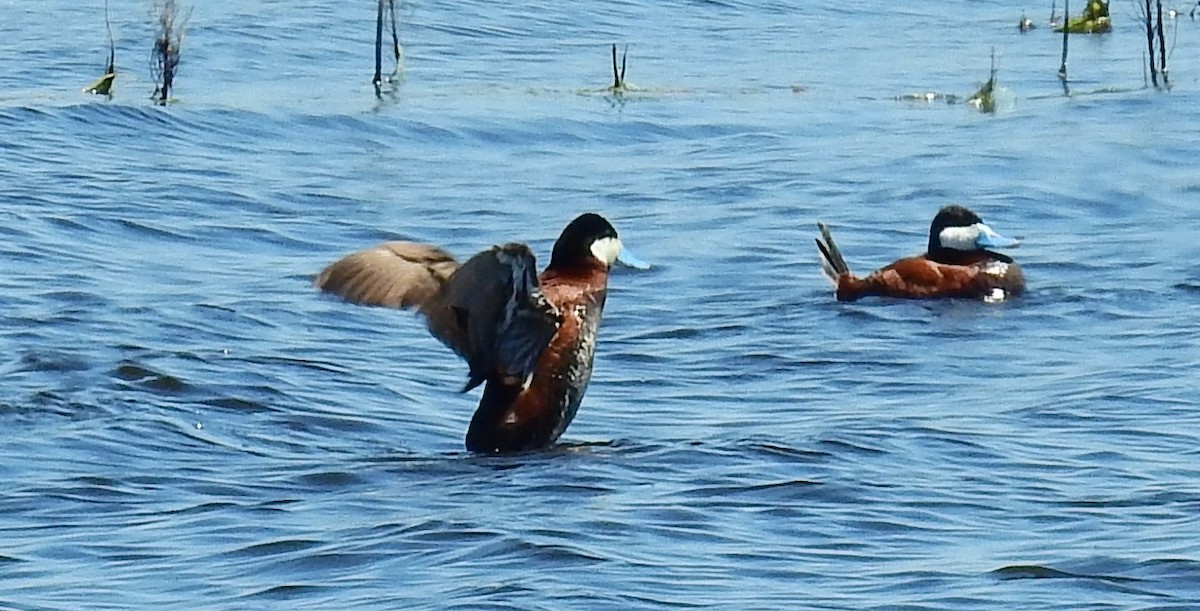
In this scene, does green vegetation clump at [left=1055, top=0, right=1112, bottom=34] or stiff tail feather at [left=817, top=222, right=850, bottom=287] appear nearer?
stiff tail feather at [left=817, top=222, right=850, bottom=287]

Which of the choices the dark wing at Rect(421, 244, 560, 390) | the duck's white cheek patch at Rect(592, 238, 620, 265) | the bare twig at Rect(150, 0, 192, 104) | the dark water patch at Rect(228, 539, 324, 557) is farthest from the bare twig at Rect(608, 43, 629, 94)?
the dark water patch at Rect(228, 539, 324, 557)

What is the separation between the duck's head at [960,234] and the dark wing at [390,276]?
16.8 ft

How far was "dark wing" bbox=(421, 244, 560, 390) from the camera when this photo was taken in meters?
7.23

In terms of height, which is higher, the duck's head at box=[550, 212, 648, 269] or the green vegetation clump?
the duck's head at box=[550, 212, 648, 269]

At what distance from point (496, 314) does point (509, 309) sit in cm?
4

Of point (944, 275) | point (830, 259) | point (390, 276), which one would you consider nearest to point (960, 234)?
point (944, 275)

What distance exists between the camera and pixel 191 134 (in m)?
16.9

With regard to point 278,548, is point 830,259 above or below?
below

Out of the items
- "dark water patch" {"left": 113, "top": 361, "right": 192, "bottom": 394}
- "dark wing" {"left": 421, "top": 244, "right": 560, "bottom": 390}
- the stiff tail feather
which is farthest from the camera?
the stiff tail feather

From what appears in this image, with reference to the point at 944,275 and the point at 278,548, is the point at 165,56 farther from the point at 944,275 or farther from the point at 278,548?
the point at 278,548

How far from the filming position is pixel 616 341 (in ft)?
34.3

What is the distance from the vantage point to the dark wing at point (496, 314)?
23.7 ft

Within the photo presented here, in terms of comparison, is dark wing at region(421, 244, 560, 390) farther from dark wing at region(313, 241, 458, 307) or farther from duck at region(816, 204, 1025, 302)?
duck at region(816, 204, 1025, 302)

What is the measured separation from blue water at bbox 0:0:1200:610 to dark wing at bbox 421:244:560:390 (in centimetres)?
34
